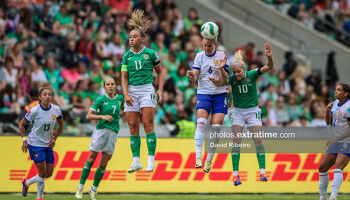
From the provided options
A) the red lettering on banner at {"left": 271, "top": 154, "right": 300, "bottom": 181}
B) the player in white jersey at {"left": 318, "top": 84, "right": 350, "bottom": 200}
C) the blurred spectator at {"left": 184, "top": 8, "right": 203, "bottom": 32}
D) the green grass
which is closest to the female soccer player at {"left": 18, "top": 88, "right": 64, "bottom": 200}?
the green grass

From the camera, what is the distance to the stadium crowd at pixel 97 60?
1962 cm

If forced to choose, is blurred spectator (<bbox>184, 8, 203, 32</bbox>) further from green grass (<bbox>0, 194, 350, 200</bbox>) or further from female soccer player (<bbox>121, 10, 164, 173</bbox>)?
female soccer player (<bbox>121, 10, 164, 173</bbox>)

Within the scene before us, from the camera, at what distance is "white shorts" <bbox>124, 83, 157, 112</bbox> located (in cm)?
1389

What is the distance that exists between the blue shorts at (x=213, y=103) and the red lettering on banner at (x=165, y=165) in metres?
4.13

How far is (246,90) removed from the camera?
1453 centimetres

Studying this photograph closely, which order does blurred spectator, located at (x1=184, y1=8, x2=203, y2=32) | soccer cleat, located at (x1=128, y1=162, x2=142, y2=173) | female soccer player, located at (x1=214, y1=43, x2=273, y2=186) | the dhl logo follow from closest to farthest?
soccer cleat, located at (x1=128, y1=162, x2=142, y2=173) < female soccer player, located at (x1=214, y1=43, x2=273, y2=186) < the dhl logo < blurred spectator, located at (x1=184, y1=8, x2=203, y2=32)

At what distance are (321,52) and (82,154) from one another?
13.2 meters

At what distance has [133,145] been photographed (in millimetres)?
14055

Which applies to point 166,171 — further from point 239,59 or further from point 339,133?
point 339,133

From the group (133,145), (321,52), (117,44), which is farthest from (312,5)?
(133,145)

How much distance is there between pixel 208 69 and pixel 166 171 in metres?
4.78

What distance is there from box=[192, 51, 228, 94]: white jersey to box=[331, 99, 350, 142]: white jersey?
2.60 metres

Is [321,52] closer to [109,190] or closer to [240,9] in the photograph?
[240,9]

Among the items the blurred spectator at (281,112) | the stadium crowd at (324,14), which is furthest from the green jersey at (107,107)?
the stadium crowd at (324,14)
